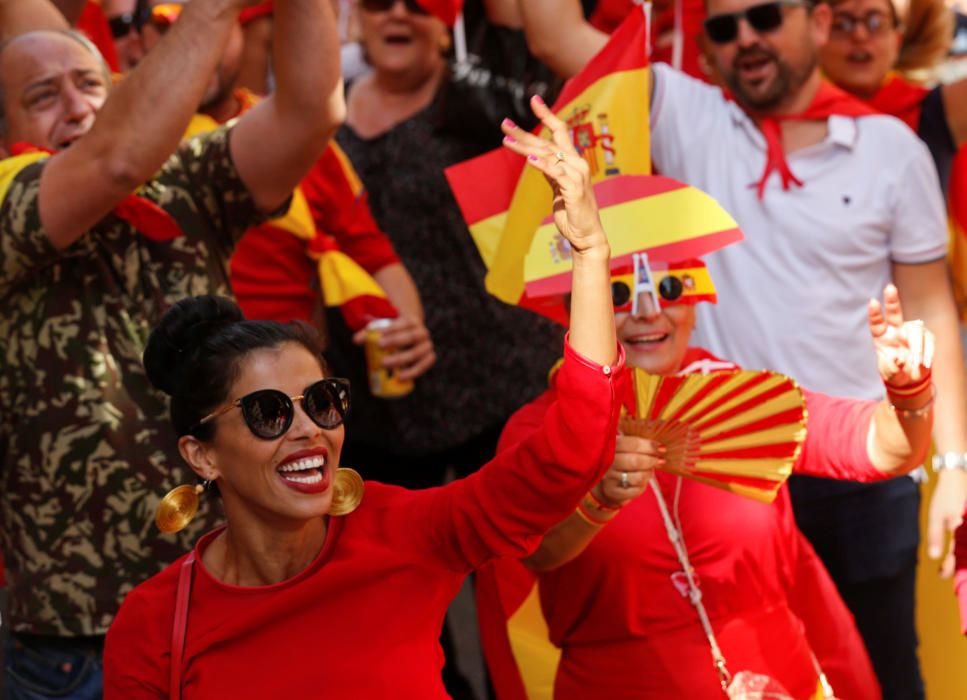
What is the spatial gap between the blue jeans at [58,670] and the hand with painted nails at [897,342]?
1804 mm

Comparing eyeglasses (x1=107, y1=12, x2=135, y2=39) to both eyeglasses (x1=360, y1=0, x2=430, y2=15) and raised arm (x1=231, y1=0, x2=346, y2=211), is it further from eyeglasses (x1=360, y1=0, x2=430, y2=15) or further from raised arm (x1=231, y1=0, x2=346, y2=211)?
raised arm (x1=231, y1=0, x2=346, y2=211)

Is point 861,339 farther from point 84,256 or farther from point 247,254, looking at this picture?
point 84,256

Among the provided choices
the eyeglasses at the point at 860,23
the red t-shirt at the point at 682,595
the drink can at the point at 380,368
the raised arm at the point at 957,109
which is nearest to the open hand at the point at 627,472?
the red t-shirt at the point at 682,595

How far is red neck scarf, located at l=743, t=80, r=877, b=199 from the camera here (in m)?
4.02

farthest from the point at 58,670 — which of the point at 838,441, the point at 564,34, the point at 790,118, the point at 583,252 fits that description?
the point at 790,118

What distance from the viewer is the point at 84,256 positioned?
3.27m

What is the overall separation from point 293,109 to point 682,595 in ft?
4.62

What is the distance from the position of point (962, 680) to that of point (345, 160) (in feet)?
7.65

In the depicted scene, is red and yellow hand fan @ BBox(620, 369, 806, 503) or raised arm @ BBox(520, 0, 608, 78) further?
raised arm @ BBox(520, 0, 608, 78)

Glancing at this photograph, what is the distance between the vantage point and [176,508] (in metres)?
2.71

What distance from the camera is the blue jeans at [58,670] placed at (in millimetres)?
3209

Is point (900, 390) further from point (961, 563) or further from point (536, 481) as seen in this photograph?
point (536, 481)

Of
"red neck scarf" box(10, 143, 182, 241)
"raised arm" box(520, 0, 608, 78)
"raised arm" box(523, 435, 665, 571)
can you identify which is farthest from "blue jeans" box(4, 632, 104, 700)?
"raised arm" box(520, 0, 608, 78)

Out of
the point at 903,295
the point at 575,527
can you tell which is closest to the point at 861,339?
the point at 903,295
